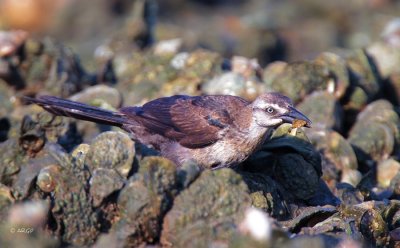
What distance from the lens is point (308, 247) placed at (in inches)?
167

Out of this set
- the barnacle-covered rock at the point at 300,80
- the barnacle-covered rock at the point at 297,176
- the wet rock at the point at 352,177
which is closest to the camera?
the barnacle-covered rock at the point at 297,176

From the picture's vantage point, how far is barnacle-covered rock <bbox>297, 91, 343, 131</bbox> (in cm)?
769

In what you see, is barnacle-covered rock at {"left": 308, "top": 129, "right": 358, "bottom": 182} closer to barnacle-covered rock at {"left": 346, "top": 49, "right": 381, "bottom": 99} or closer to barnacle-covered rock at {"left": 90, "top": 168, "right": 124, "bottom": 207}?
barnacle-covered rock at {"left": 346, "top": 49, "right": 381, "bottom": 99}

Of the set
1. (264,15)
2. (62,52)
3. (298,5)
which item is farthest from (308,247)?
(298,5)

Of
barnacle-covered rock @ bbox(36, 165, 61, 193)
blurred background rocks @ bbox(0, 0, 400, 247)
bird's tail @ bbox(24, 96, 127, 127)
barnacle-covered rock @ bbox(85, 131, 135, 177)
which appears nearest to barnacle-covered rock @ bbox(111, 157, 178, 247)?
blurred background rocks @ bbox(0, 0, 400, 247)

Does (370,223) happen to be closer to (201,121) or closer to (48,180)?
(201,121)

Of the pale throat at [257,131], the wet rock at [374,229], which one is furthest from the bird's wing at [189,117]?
the wet rock at [374,229]

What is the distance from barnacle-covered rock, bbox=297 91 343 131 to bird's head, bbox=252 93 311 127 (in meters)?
1.28

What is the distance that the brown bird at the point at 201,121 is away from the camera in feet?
20.9

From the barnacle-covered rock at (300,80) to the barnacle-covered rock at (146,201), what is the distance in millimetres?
3435

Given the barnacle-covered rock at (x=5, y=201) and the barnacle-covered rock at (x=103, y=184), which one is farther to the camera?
the barnacle-covered rock at (x=103, y=184)

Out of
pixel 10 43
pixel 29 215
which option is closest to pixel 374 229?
pixel 29 215

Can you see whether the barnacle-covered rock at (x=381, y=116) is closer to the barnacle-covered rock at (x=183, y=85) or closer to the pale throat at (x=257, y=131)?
the barnacle-covered rock at (x=183, y=85)

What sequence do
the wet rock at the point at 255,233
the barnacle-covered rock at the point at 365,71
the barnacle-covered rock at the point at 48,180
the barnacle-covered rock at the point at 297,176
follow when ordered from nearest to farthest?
the wet rock at the point at 255,233, the barnacle-covered rock at the point at 48,180, the barnacle-covered rock at the point at 297,176, the barnacle-covered rock at the point at 365,71
